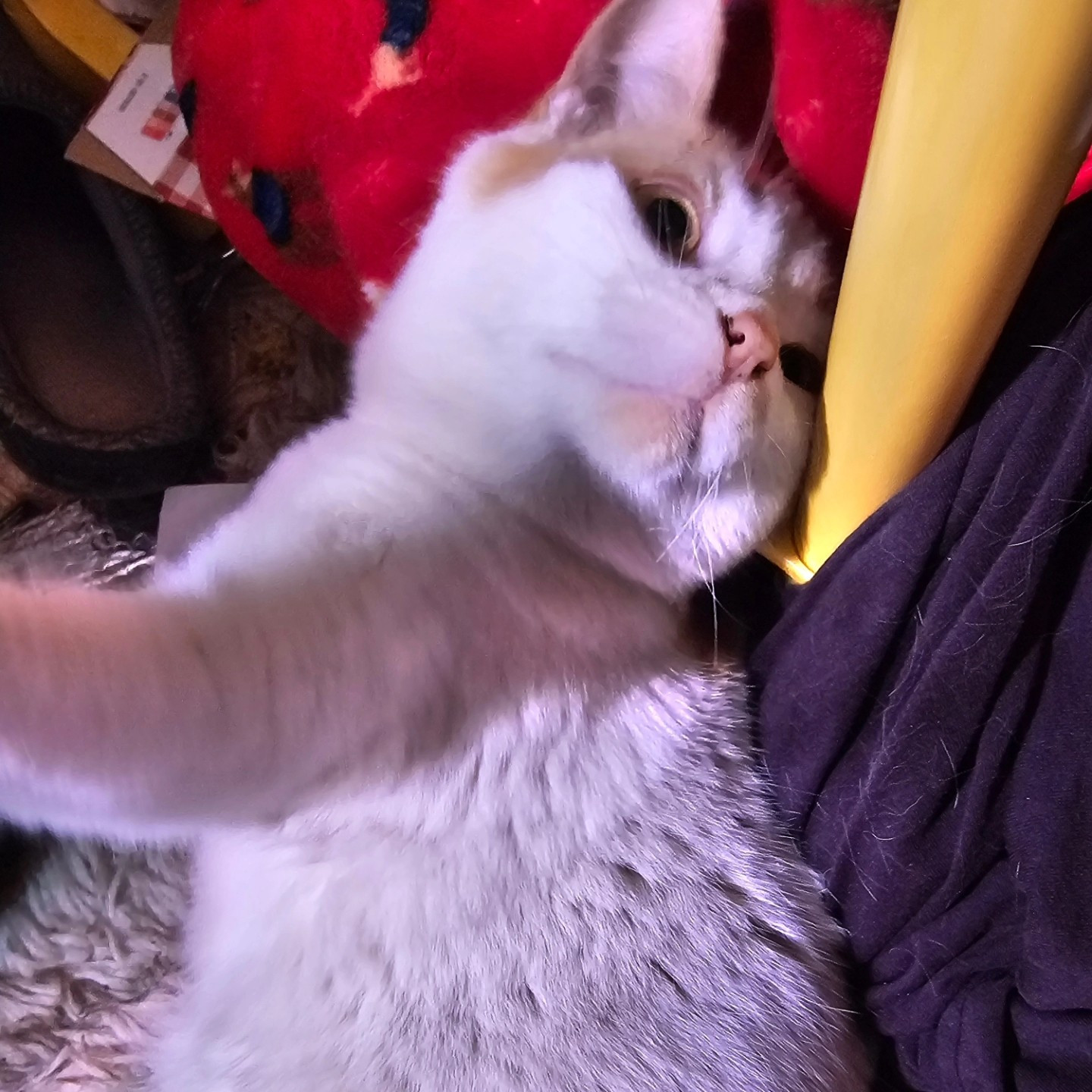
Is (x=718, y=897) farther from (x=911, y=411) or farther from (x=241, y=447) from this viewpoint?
(x=241, y=447)

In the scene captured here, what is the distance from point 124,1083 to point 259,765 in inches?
20.0

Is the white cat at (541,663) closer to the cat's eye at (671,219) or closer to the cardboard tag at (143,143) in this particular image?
the cat's eye at (671,219)

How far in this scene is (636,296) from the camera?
60 centimetres

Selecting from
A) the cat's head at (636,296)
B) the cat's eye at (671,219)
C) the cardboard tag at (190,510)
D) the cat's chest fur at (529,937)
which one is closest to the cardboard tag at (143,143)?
the cardboard tag at (190,510)

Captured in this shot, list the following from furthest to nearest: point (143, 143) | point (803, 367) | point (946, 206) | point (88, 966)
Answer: point (143, 143) → point (88, 966) → point (803, 367) → point (946, 206)

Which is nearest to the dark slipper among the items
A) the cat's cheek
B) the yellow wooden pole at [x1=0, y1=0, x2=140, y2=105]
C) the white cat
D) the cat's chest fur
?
the yellow wooden pole at [x1=0, y1=0, x2=140, y2=105]

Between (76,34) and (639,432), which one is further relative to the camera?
(76,34)

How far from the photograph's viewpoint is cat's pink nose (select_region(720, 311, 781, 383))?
2.07ft

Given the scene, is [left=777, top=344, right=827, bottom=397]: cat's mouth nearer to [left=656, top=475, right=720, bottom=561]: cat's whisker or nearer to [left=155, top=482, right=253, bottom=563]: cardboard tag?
[left=656, top=475, right=720, bottom=561]: cat's whisker

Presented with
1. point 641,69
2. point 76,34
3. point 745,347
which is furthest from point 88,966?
point 76,34

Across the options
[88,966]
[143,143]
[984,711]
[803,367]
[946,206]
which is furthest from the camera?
[143,143]

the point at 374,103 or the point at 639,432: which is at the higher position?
the point at 374,103

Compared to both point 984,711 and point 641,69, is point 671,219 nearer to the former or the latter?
point 641,69

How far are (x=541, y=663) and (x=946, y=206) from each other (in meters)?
0.37
